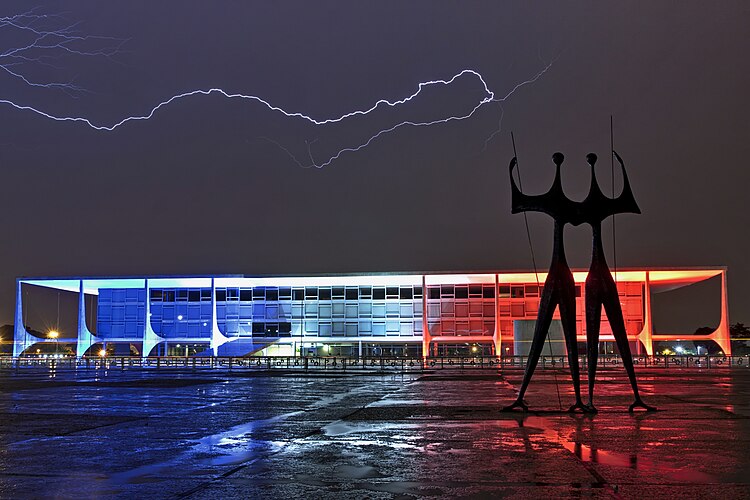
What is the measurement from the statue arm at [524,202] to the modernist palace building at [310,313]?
2587 inches

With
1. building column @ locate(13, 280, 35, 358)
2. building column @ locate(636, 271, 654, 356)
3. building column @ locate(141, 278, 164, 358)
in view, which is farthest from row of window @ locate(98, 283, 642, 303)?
building column @ locate(636, 271, 654, 356)

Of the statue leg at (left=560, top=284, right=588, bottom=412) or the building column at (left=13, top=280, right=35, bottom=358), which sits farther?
the building column at (left=13, top=280, right=35, bottom=358)

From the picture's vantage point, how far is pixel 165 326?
8688 centimetres

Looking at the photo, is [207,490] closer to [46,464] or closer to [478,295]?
[46,464]

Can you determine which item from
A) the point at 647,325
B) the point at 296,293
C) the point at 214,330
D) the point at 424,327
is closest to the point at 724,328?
the point at 647,325

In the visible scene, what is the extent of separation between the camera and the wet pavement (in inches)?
276

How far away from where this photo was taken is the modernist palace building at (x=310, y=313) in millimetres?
83250

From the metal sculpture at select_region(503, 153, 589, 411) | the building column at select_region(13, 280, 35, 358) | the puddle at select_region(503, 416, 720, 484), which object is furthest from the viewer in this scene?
the building column at select_region(13, 280, 35, 358)

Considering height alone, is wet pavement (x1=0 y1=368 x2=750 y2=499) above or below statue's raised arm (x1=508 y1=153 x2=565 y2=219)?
below

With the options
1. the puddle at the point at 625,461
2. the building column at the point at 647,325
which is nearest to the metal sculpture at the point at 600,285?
the puddle at the point at 625,461

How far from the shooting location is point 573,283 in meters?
15.4

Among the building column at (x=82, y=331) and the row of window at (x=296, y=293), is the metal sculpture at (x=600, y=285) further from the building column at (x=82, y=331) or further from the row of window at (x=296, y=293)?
the building column at (x=82, y=331)

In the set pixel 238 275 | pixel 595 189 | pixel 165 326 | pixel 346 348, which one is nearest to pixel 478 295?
pixel 346 348

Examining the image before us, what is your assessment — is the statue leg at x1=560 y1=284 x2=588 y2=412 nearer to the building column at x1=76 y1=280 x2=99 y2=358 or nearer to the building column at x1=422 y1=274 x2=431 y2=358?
the building column at x1=422 y1=274 x2=431 y2=358
